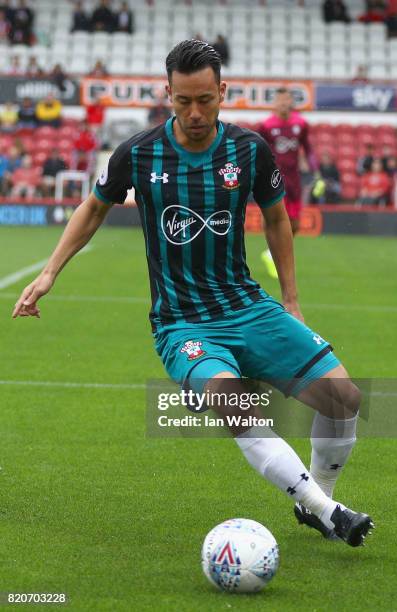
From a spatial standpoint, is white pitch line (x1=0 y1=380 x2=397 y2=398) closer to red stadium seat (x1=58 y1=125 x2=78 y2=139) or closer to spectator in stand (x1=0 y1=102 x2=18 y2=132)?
spectator in stand (x1=0 y1=102 x2=18 y2=132)

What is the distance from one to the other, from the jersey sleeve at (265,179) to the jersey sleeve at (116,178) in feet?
1.77

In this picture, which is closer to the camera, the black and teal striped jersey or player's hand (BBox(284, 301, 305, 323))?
the black and teal striped jersey

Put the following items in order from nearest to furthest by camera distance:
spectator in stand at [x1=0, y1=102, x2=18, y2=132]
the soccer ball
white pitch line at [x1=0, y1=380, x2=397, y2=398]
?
1. the soccer ball
2. white pitch line at [x1=0, y1=380, x2=397, y2=398]
3. spectator in stand at [x1=0, y1=102, x2=18, y2=132]

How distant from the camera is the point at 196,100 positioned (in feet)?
15.2

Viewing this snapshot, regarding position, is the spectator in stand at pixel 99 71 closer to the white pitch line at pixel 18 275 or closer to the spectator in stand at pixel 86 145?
the spectator in stand at pixel 86 145

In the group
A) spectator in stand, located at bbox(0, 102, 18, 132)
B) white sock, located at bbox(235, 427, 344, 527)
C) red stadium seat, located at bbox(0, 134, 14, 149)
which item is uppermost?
white sock, located at bbox(235, 427, 344, 527)

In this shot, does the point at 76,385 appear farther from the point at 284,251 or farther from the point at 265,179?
the point at 265,179

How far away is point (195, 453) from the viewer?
6.61 meters

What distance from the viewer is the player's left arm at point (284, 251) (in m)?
5.16

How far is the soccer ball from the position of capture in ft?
14.1

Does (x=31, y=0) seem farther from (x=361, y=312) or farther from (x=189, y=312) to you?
(x=189, y=312)

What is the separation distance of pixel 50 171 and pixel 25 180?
67 cm

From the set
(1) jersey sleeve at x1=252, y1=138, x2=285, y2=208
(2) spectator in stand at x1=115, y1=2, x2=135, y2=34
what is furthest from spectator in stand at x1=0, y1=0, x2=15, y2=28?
(1) jersey sleeve at x1=252, y1=138, x2=285, y2=208

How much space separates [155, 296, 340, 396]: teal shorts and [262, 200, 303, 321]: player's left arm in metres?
0.31
